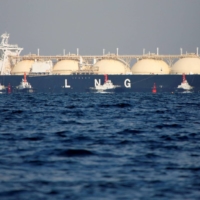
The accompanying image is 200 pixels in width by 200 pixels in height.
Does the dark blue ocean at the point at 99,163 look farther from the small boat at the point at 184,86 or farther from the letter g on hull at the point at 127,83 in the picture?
the letter g on hull at the point at 127,83

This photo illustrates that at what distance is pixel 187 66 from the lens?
10806 centimetres

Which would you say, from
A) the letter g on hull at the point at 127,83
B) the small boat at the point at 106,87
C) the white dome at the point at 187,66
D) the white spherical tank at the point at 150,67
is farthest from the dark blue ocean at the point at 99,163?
the white dome at the point at 187,66

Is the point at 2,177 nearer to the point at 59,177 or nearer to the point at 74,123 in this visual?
the point at 59,177

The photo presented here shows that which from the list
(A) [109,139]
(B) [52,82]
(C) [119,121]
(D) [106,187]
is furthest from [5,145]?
(B) [52,82]

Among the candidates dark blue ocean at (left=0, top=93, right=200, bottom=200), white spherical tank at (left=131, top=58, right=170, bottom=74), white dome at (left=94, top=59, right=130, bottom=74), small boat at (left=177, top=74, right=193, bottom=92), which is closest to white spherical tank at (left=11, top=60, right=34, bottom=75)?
white dome at (left=94, top=59, right=130, bottom=74)

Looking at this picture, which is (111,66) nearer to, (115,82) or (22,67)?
(115,82)

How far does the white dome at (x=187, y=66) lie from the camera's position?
10756 cm

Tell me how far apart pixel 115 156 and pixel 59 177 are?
328 centimetres

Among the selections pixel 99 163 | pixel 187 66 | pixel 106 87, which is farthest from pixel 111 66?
pixel 99 163

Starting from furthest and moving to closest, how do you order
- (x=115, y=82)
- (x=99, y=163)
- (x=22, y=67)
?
(x=22, y=67) < (x=115, y=82) < (x=99, y=163)

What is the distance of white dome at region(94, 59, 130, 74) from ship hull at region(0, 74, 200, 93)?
6397 millimetres

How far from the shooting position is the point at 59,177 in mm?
13719

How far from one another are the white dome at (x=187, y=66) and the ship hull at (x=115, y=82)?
5.40 meters

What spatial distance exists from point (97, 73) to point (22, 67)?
1640 cm
